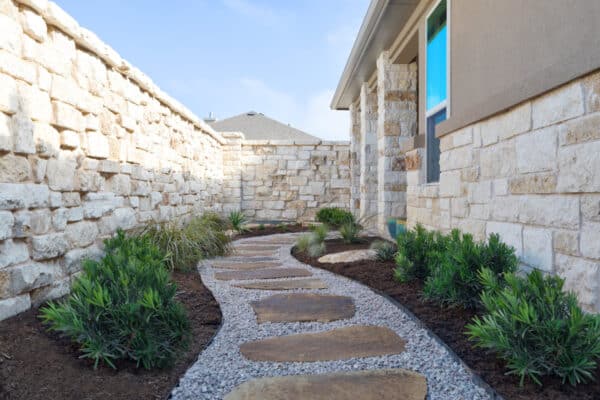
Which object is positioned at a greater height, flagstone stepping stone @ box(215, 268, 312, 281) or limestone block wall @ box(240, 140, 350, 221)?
limestone block wall @ box(240, 140, 350, 221)

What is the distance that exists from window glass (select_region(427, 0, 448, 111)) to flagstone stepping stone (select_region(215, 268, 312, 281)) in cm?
246

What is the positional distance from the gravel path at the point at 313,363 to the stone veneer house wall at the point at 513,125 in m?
0.84

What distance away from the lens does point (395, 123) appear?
646 centimetres

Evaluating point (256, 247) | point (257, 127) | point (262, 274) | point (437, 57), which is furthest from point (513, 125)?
point (257, 127)

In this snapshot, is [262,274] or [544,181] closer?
[544,181]

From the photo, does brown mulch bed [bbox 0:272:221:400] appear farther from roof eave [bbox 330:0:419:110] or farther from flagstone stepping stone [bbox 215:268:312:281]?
roof eave [bbox 330:0:419:110]

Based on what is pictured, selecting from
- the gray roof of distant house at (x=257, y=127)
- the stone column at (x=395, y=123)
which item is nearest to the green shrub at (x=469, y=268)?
the stone column at (x=395, y=123)

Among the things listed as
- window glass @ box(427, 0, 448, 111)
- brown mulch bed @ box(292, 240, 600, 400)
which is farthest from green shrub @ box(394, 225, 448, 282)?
window glass @ box(427, 0, 448, 111)

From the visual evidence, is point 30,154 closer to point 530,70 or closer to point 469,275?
point 469,275

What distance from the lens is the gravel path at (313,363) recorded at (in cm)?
174

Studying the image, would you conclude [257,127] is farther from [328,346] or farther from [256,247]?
[328,346]

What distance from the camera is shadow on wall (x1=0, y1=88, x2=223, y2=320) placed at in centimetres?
234

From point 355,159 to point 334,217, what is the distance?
6.96 feet

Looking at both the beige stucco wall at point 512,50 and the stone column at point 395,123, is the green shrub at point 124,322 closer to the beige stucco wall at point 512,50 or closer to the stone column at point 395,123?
the beige stucco wall at point 512,50
